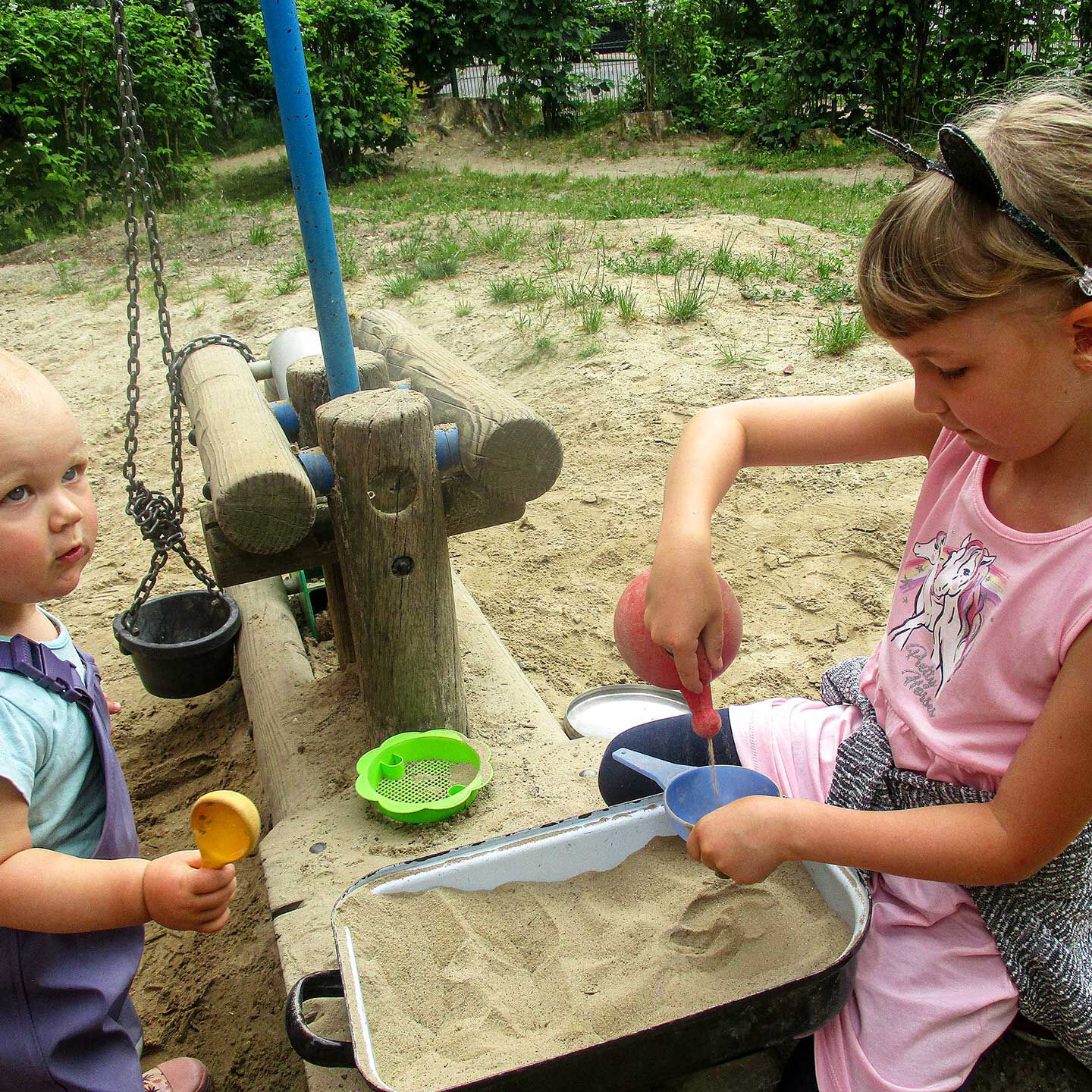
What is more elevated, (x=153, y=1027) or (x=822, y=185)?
(x=822, y=185)

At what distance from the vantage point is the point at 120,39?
1776 millimetres

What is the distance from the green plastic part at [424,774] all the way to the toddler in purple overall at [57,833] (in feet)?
1.73

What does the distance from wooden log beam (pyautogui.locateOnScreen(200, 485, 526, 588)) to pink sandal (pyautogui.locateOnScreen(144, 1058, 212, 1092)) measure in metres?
0.84

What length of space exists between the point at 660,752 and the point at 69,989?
3.09 ft

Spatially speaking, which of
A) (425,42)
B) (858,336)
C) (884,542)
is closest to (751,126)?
(425,42)

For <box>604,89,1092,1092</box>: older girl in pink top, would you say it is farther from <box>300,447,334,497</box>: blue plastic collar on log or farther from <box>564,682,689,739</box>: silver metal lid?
<box>564,682,689,739</box>: silver metal lid

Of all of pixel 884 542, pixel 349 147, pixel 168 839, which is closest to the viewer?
pixel 168 839

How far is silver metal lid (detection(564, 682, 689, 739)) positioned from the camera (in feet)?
7.93

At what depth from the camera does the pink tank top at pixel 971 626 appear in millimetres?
1196

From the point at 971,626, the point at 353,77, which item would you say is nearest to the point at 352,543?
the point at 971,626

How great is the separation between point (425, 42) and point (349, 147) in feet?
11.4

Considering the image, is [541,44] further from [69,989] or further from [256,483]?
[69,989]

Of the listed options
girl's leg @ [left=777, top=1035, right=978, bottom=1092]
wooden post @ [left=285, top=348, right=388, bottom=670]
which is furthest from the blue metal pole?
girl's leg @ [left=777, top=1035, right=978, bottom=1092]

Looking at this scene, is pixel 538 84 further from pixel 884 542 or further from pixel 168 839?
pixel 168 839
